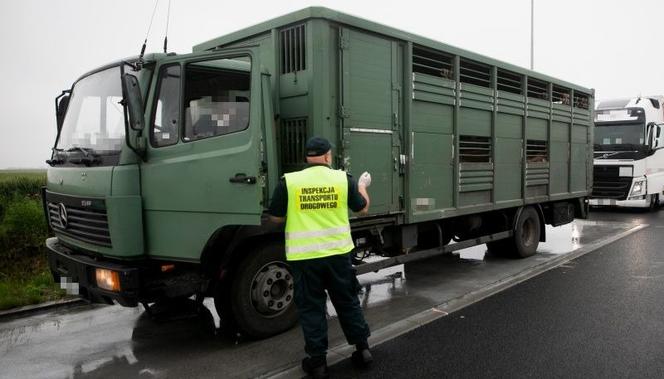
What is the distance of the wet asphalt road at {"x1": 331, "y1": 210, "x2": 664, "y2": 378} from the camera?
3.60m

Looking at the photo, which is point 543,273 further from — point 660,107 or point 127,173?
point 660,107

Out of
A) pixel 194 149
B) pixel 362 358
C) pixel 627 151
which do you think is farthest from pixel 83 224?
pixel 627 151

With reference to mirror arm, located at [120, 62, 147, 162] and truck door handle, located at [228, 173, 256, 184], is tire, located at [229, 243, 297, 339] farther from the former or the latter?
mirror arm, located at [120, 62, 147, 162]

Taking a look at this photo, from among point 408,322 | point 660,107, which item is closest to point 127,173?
point 408,322

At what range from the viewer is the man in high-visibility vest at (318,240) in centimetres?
339

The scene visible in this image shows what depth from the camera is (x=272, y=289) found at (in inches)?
169

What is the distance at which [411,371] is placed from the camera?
142 inches

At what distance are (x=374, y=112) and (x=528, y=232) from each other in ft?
14.1

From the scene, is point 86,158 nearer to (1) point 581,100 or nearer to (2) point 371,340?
(2) point 371,340

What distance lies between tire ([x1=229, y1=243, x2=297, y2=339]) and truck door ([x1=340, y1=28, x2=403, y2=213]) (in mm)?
1068

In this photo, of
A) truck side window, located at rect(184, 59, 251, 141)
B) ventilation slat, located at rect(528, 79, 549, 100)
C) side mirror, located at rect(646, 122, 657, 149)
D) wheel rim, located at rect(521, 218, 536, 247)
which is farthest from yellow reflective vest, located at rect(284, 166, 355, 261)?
side mirror, located at rect(646, 122, 657, 149)

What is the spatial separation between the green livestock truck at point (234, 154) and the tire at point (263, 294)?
11 mm

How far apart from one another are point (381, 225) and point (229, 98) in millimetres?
1957

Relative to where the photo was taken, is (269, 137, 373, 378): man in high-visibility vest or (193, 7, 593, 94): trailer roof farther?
(193, 7, 593, 94): trailer roof
